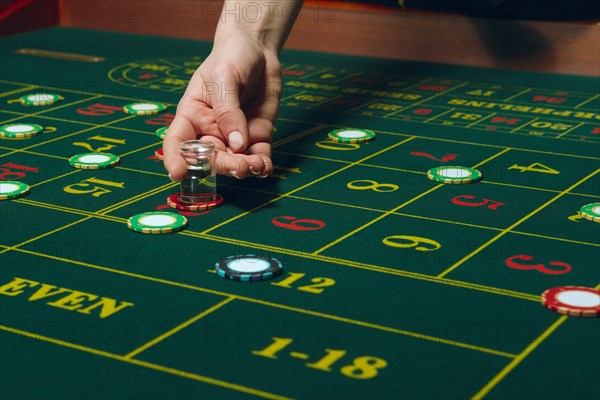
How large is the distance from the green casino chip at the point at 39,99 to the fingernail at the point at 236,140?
1343 millimetres

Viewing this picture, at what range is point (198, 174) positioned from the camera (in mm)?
2850

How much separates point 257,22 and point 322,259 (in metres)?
1.33

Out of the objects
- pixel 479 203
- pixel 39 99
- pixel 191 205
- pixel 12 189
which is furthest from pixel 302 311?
pixel 39 99

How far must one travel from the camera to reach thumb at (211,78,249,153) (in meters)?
3.05

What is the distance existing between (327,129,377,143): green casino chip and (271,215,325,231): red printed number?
906 millimetres

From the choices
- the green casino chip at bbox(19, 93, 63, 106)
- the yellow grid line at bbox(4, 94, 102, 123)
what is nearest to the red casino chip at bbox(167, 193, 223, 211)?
the yellow grid line at bbox(4, 94, 102, 123)

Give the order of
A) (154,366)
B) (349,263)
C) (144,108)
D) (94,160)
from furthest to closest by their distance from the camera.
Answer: (144,108) → (94,160) → (349,263) → (154,366)

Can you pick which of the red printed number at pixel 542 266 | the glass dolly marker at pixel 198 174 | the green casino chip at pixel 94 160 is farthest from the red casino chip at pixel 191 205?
the red printed number at pixel 542 266

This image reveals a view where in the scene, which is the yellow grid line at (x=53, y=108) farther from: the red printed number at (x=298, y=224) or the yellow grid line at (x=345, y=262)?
the red printed number at (x=298, y=224)

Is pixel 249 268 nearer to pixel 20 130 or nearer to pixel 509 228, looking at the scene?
pixel 509 228

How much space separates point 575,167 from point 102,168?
1.54 m

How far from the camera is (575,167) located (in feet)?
10.8

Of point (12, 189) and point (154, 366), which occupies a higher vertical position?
point (12, 189)

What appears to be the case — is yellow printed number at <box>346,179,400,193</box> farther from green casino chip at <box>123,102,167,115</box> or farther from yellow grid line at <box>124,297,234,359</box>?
green casino chip at <box>123,102,167,115</box>
